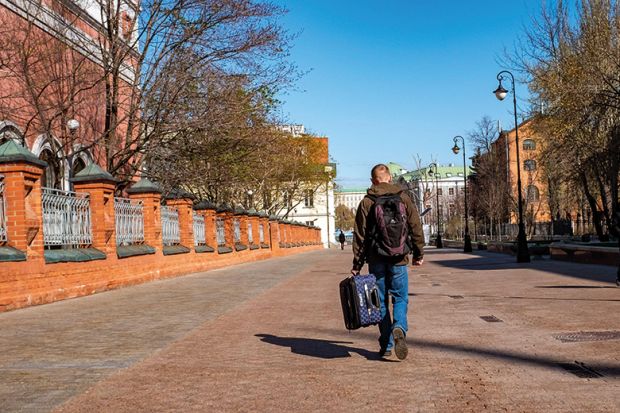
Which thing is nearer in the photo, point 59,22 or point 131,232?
point 131,232

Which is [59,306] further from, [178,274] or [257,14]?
[257,14]

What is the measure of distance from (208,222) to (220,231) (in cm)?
245

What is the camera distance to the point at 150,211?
18219 millimetres

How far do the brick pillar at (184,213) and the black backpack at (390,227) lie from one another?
16.3m

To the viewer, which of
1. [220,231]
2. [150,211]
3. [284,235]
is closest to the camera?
[150,211]

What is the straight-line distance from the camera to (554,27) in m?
25.9

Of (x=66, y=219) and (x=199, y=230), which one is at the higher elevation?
(x=66, y=219)

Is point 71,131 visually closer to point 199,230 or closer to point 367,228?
point 199,230

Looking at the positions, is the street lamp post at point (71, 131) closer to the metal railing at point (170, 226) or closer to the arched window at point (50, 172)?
the arched window at point (50, 172)

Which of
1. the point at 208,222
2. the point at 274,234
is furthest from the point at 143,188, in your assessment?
the point at 274,234

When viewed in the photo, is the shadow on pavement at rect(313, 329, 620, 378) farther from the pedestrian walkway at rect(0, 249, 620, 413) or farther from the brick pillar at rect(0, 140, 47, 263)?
the brick pillar at rect(0, 140, 47, 263)

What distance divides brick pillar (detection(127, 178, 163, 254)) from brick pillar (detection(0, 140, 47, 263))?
21.4ft

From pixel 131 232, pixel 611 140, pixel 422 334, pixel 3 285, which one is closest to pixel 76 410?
pixel 422 334

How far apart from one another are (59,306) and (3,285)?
1132 millimetres
